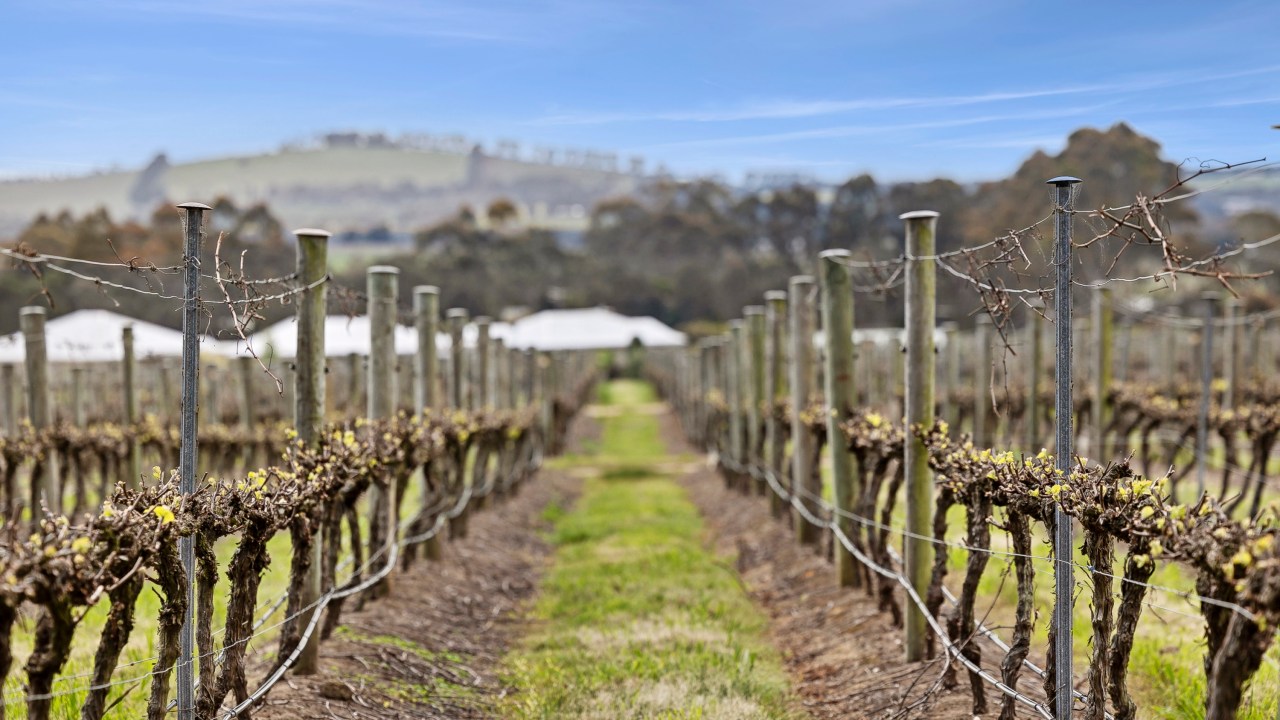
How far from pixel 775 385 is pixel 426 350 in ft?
14.6

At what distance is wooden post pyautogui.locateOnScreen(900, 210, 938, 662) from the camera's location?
6758 millimetres

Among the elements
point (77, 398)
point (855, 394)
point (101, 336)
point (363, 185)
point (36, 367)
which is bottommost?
point (77, 398)

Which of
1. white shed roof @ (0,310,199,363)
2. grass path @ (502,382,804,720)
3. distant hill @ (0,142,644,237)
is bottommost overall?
grass path @ (502,382,804,720)

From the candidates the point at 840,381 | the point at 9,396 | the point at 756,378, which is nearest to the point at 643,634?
the point at 840,381

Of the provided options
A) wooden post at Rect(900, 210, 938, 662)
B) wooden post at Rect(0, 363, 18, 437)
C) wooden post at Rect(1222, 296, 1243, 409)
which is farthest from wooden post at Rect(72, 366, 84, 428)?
wooden post at Rect(1222, 296, 1243, 409)

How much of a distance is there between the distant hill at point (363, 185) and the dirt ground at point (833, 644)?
118 meters

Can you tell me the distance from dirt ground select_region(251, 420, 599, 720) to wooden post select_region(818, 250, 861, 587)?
2619 mm

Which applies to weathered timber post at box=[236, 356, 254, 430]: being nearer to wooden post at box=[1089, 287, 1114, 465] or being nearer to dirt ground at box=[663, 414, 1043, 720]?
dirt ground at box=[663, 414, 1043, 720]

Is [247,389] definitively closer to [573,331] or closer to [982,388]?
[982,388]

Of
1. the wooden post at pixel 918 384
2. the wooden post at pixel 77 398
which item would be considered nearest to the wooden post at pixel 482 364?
the wooden post at pixel 77 398

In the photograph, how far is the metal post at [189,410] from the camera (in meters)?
4.54

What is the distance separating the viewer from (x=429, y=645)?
298 inches

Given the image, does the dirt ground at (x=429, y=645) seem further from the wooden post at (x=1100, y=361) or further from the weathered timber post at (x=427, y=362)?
the wooden post at (x=1100, y=361)

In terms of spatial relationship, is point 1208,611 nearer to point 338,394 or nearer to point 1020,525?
point 1020,525
